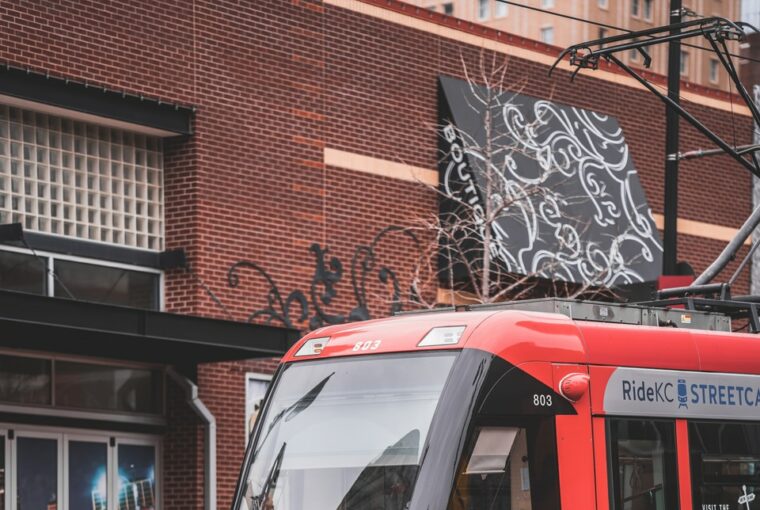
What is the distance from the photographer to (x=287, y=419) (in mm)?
10609

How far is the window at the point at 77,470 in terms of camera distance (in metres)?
18.5

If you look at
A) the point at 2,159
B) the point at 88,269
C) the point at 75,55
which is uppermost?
the point at 75,55

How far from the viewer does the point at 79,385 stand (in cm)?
1938

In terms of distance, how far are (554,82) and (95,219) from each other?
9383 mm

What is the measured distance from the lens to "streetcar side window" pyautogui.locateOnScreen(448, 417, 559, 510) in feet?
31.4

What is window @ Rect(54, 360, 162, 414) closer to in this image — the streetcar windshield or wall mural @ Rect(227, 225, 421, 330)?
wall mural @ Rect(227, 225, 421, 330)

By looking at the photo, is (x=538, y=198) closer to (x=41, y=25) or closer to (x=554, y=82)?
(x=554, y=82)

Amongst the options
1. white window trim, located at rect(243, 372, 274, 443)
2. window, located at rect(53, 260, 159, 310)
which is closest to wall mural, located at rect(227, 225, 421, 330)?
white window trim, located at rect(243, 372, 274, 443)

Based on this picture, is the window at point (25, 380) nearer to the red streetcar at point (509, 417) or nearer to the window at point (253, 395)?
the window at point (253, 395)

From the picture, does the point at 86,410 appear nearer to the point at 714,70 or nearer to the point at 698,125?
the point at 698,125

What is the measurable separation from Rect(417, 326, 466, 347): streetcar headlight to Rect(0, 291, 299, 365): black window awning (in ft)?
23.5

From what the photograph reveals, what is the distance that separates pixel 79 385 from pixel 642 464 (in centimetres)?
1060

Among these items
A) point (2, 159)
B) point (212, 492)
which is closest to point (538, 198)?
point (212, 492)

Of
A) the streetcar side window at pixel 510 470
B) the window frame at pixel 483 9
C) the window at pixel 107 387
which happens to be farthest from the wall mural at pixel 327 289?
the window frame at pixel 483 9
